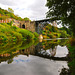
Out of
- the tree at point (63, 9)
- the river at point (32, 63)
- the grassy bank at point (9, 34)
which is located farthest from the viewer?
the grassy bank at point (9, 34)

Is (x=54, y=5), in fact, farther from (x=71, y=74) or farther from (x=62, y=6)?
(x=71, y=74)

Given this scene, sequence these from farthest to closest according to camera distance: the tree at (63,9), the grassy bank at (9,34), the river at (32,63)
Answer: the grassy bank at (9,34) < the tree at (63,9) < the river at (32,63)

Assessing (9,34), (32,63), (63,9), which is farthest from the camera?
(9,34)

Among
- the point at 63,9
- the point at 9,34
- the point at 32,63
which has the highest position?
the point at 63,9

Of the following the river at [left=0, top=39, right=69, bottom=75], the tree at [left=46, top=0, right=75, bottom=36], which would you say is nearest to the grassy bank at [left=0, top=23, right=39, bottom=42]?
the tree at [left=46, top=0, right=75, bottom=36]

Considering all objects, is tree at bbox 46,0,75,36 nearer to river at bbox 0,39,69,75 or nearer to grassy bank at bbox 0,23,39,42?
river at bbox 0,39,69,75

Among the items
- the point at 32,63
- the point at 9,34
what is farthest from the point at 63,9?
the point at 9,34

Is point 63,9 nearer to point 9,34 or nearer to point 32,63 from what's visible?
point 32,63

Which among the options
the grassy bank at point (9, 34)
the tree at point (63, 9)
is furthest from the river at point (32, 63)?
the grassy bank at point (9, 34)

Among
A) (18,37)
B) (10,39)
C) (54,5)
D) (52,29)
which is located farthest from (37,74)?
(52,29)

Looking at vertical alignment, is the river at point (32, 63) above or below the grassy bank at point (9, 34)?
below

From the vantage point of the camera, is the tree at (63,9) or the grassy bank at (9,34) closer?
the tree at (63,9)

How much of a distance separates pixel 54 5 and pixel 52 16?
4.95 ft

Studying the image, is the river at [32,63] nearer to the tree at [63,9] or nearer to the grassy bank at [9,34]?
the tree at [63,9]
